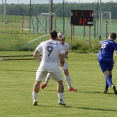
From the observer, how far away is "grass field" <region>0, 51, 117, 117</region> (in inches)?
527

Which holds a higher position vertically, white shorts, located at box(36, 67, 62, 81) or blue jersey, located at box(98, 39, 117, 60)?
blue jersey, located at box(98, 39, 117, 60)

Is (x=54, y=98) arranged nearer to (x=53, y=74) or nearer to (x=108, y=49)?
(x=53, y=74)

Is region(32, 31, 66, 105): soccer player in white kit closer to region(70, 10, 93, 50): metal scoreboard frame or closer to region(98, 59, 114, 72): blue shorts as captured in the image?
region(98, 59, 114, 72): blue shorts

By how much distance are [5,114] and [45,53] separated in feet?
6.85

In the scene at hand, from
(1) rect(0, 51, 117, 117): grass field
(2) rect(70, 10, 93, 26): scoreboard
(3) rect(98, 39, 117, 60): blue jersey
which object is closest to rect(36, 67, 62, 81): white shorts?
(1) rect(0, 51, 117, 117): grass field

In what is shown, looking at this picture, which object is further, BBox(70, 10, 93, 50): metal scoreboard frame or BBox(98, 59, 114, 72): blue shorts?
BBox(70, 10, 93, 50): metal scoreboard frame

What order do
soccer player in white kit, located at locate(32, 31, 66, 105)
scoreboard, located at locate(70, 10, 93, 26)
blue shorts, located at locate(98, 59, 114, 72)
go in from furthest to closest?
scoreboard, located at locate(70, 10, 93, 26) → blue shorts, located at locate(98, 59, 114, 72) → soccer player in white kit, located at locate(32, 31, 66, 105)

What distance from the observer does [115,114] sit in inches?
524

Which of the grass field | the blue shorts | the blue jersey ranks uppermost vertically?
the blue jersey

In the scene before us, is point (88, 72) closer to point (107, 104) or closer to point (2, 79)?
point (2, 79)

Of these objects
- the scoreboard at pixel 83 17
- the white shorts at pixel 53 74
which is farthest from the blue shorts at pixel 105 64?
the scoreboard at pixel 83 17

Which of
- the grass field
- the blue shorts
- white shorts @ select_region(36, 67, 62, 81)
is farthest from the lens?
the blue shorts

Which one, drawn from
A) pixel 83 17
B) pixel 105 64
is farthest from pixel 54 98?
pixel 83 17

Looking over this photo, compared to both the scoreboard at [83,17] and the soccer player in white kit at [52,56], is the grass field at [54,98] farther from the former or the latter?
the scoreboard at [83,17]
